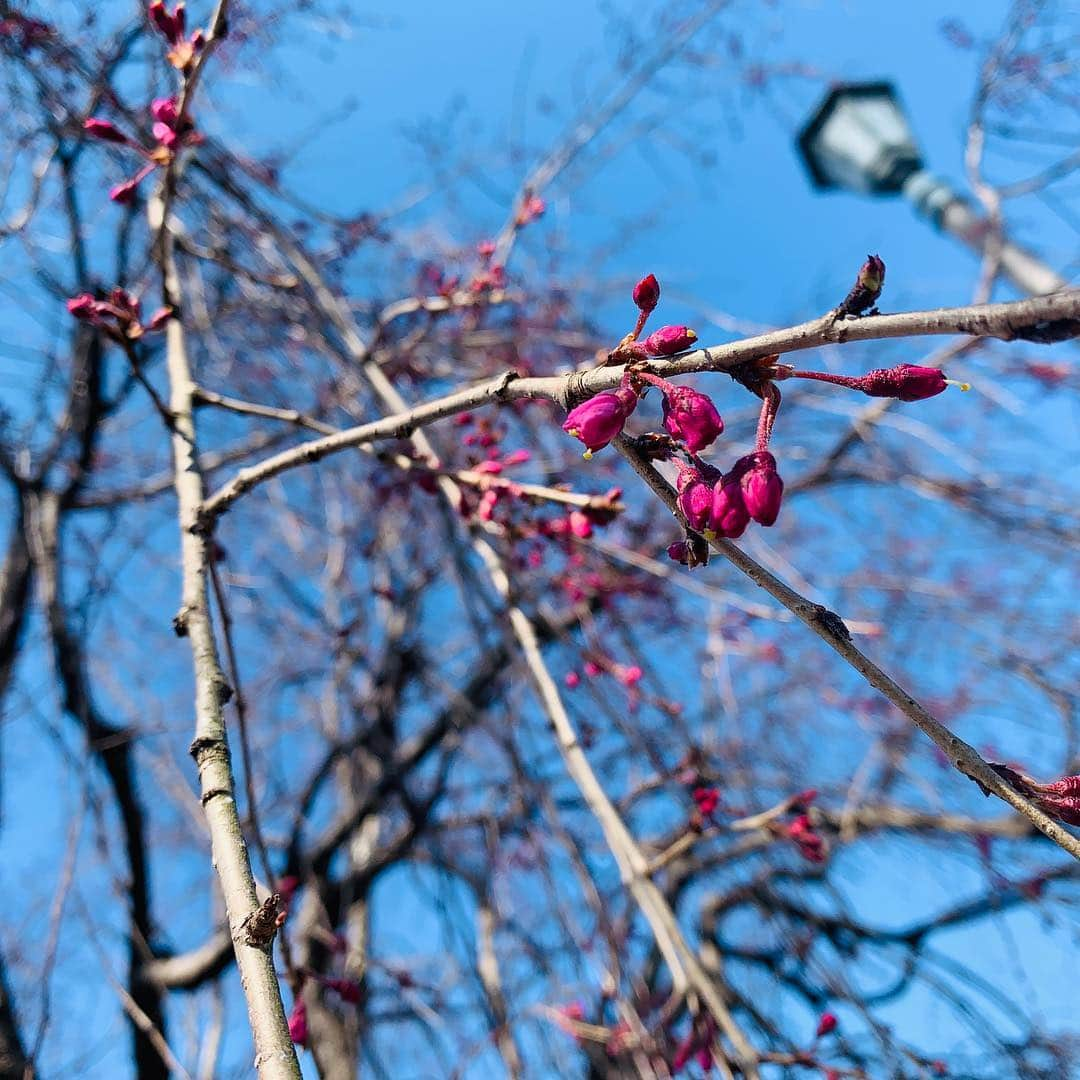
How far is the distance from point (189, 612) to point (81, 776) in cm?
161

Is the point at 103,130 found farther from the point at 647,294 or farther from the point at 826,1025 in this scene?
the point at 826,1025

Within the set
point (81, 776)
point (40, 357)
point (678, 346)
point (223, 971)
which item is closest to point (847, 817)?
point (223, 971)

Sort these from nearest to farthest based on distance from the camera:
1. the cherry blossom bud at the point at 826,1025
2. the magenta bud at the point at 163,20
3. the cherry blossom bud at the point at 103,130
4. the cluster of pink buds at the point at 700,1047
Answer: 1. the magenta bud at the point at 163,20
2. the cherry blossom bud at the point at 103,130
3. the cluster of pink buds at the point at 700,1047
4. the cherry blossom bud at the point at 826,1025

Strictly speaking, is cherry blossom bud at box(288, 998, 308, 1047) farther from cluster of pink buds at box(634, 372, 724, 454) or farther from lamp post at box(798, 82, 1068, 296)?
lamp post at box(798, 82, 1068, 296)

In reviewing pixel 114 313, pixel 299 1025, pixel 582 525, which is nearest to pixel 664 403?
pixel 582 525

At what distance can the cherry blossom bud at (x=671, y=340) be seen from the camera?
830 millimetres

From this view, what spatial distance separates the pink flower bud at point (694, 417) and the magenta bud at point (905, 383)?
14cm

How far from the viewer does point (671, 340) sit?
2.72ft

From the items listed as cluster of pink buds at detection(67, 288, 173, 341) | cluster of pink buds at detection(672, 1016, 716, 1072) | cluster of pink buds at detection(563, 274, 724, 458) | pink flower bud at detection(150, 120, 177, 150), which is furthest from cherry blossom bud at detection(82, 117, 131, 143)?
cluster of pink buds at detection(672, 1016, 716, 1072)

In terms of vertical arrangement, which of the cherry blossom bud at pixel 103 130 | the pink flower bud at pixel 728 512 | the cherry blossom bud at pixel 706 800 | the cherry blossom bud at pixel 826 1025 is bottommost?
the cherry blossom bud at pixel 826 1025

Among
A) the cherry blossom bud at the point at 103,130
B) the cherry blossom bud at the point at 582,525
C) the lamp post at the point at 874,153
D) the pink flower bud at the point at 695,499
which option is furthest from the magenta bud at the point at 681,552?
the lamp post at the point at 874,153

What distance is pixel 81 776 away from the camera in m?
2.64

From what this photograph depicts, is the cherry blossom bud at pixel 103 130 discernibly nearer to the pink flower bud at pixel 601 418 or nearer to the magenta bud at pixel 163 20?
the magenta bud at pixel 163 20

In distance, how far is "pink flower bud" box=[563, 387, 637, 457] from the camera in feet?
2.79
